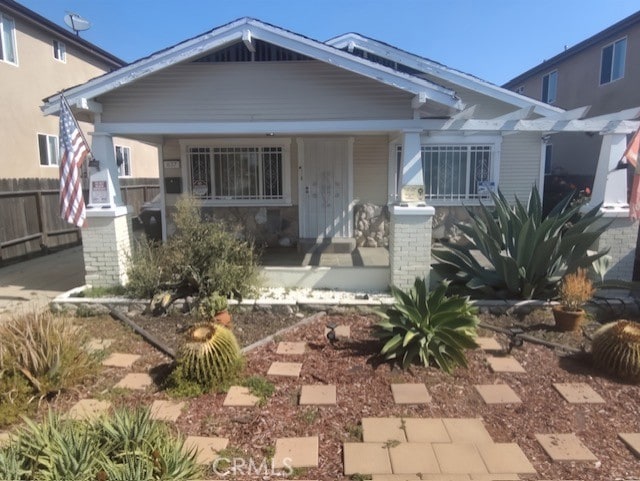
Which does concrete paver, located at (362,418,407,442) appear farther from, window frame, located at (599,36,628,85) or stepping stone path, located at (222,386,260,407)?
window frame, located at (599,36,628,85)

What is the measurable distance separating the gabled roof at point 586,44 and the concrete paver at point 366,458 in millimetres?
16266

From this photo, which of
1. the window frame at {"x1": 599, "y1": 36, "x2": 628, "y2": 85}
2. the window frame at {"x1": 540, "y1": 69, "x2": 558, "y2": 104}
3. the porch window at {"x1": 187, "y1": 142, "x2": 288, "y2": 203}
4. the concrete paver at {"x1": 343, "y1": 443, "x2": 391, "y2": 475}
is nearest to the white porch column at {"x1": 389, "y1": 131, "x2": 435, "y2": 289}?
the concrete paver at {"x1": 343, "y1": 443, "x2": 391, "y2": 475}

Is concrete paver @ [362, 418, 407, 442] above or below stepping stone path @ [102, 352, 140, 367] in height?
below

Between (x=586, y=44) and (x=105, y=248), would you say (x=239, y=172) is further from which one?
(x=586, y=44)

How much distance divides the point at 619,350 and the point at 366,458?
281 centimetres

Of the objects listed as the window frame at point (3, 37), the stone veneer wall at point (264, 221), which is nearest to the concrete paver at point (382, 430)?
the stone veneer wall at point (264, 221)

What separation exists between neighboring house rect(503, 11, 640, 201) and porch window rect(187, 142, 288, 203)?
31.9ft

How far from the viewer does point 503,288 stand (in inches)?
247

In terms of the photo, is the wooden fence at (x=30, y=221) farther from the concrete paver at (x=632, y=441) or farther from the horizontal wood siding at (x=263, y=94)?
the concrete paver at (x=632, y=441)

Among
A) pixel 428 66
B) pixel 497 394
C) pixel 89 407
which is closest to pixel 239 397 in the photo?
pixel 89 407

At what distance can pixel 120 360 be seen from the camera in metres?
4.68

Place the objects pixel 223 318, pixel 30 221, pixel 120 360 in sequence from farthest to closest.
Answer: pixel 30 221 < pixel 223 318 < pixel 120 360

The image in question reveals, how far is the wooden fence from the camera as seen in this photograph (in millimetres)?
9352

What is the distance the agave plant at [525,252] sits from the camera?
5.84m
